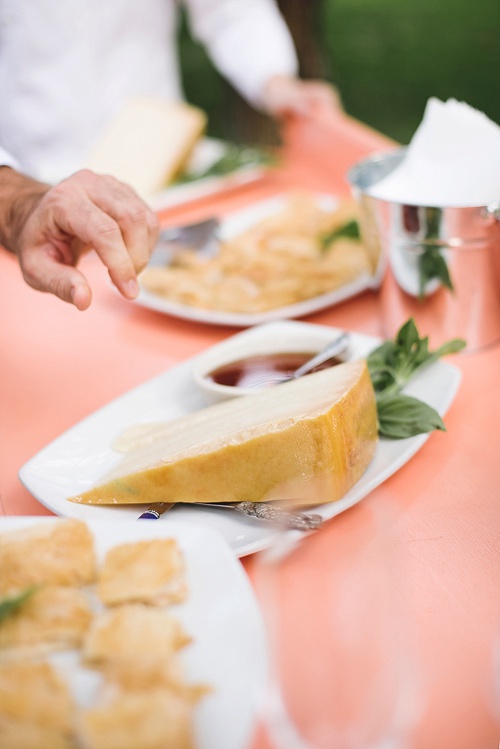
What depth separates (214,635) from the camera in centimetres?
63

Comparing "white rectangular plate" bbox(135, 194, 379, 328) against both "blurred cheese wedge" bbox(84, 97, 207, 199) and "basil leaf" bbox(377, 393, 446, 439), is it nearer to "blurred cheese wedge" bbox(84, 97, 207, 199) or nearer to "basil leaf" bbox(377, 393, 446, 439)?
"basil leaf" bbox(377, 393, 446, 439)

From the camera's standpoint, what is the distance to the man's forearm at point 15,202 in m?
1.24

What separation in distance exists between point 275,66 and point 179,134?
0.56m

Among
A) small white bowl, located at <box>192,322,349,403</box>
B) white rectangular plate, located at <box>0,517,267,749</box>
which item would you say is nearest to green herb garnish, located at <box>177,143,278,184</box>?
small white bowl, located at <box>192,322,349,403</box>

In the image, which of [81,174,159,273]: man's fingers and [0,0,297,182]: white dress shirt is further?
[0,0,297,182]: white dress shirt

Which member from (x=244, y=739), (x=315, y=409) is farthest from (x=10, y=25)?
(x=244, y=739)

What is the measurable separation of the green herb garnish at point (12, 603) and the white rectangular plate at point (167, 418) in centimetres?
17

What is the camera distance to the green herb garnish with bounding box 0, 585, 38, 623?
63 centimetres

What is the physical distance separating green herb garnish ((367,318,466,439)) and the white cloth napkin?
212 mm

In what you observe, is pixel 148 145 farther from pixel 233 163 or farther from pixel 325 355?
pixel 325 355

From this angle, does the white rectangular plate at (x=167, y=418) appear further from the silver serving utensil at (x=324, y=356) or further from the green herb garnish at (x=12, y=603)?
the green herb garnish at (x=12, y=603)

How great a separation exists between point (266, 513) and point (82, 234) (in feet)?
1.64

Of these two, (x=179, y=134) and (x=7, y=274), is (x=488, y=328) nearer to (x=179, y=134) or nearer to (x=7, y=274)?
(x=7, y=274)

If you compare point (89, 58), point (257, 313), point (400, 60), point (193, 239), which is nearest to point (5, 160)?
point (193, 239)
